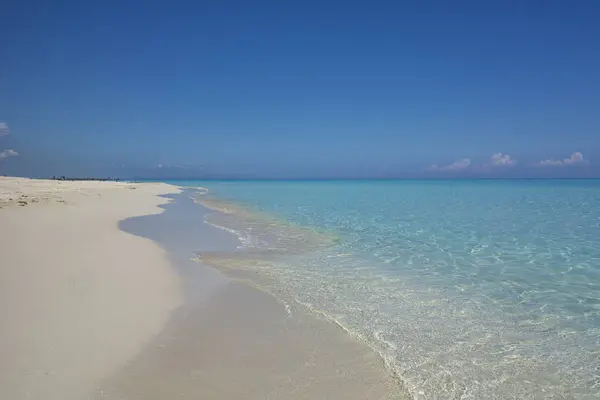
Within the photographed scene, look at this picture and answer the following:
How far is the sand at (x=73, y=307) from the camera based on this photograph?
4.01m

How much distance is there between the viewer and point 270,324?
587 centimetres

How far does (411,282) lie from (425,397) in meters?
4.46

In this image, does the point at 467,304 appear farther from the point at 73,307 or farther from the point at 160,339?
the point at 73,307

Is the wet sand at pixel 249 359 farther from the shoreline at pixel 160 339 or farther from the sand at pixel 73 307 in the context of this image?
the sand at pixel 73 307

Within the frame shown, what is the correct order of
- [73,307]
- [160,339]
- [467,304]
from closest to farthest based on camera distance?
[160,339] → [73,307] → [467,304]

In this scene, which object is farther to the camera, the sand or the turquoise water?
the turquoise water

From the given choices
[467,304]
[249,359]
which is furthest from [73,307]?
[467,304]

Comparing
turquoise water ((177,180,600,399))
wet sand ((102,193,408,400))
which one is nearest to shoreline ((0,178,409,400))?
wet sand ((102,193,408,400))

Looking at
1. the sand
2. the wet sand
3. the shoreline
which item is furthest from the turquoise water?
the sand

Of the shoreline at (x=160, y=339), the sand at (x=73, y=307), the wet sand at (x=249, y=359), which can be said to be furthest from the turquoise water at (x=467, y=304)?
the sand at (x=73, y=307)

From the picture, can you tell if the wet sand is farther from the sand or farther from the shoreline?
the sand

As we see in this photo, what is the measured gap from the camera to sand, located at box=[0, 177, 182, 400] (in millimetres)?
4008

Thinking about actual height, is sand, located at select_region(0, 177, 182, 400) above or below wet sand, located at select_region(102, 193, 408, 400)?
above

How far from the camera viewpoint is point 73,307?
232 inches
